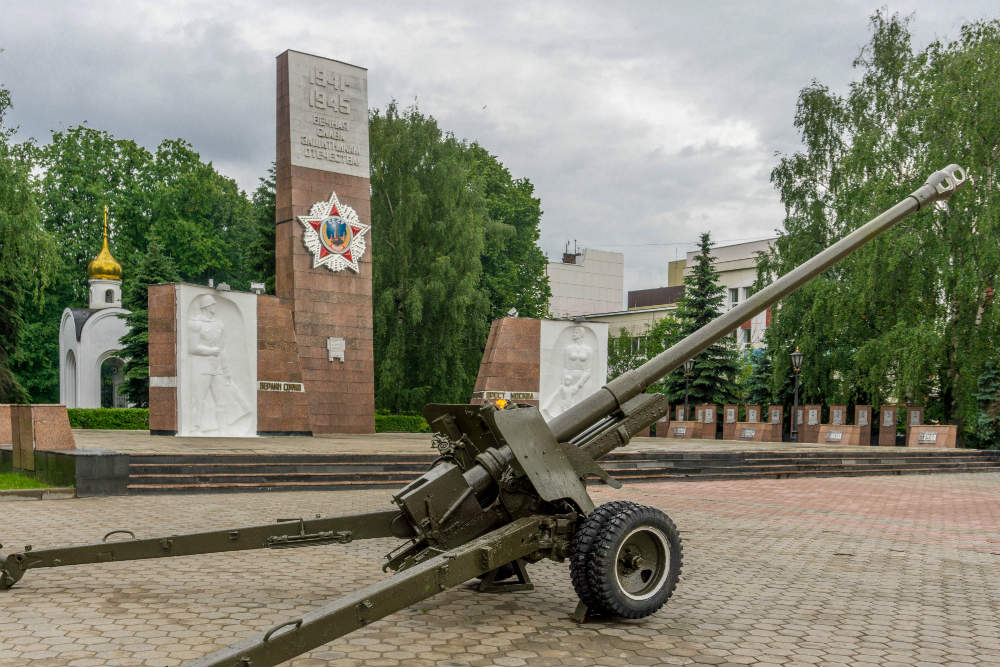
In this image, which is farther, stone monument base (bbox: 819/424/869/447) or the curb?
stone monument base (bbox: 819/424/869/447)

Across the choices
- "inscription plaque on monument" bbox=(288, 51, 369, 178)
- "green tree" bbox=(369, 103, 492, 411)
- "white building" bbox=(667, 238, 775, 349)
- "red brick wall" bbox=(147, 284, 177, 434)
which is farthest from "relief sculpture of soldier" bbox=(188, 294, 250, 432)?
"white building" bbox=(667, 238, 775, 349)

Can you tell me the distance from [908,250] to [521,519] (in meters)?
24.3

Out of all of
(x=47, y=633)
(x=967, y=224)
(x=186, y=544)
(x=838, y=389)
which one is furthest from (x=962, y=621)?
(x=838, y=389)

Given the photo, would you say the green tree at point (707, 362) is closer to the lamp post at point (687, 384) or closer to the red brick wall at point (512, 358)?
the lamp post at point (687, 384)

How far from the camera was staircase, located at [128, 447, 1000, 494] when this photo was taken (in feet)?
38.7

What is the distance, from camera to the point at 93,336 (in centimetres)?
3772

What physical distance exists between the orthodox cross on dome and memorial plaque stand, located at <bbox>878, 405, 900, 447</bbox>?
52.7 ft

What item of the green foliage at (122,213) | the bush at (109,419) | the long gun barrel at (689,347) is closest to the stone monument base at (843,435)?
the bush at (109,419)

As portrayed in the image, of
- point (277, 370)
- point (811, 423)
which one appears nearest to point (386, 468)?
point (277, 370)

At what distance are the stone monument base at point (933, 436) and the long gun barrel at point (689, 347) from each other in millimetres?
20808

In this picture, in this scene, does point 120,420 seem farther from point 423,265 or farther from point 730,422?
point 730,422

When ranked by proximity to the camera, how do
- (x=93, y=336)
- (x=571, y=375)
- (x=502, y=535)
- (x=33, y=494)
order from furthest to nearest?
1. (x=93, y=336)
2. (x=571, y=375)
3. (x=33, y=494)
4. (x=502, y=535)

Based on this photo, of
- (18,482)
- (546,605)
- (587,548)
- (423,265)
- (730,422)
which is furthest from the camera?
(423,265)

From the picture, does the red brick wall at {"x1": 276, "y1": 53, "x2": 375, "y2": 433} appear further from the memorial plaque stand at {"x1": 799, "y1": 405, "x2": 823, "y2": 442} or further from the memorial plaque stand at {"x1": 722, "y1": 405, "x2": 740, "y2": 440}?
the memorial plaque stand at {"x1": 799, "y1": 405, "x2": 823, "y2": 442}
